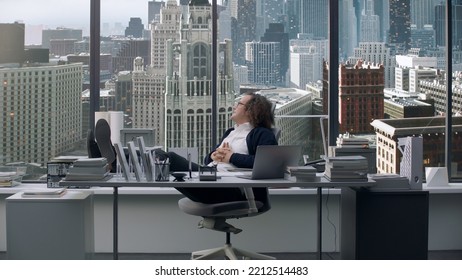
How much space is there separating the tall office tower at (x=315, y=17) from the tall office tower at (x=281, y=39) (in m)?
0.18

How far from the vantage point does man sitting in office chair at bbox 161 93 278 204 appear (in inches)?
238

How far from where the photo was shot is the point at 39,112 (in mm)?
7406

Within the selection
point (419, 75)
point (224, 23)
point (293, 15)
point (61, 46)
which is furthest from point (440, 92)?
point (61, 46)

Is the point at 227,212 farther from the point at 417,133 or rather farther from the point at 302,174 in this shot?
the point at 417,133

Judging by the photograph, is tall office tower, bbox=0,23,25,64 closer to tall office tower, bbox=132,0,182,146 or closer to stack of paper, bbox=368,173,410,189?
tall office tower, bbox=132,0,182,146

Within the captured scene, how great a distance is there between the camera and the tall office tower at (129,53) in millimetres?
7492

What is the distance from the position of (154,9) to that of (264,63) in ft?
3.41

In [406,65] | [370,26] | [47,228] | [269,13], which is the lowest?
[47,228]

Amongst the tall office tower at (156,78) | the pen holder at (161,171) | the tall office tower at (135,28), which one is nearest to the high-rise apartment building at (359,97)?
the tall office tower at (156,78)

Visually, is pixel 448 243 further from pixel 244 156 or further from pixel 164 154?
pixel 164 154

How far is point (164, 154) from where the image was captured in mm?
5977

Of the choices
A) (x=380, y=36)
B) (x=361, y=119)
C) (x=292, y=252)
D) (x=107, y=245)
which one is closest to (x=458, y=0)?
(x=380, y=36)

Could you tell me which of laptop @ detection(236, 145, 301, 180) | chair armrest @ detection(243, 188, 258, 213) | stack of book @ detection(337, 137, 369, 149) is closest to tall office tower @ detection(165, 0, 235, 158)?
stack of book @ detection(337, 137, 369, 149)

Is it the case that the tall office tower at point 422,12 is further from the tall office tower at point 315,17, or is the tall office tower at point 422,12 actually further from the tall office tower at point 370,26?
the tall office tower at point 315,17
